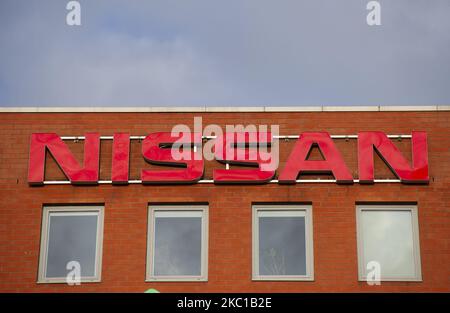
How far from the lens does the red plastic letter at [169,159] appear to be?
95.6ft

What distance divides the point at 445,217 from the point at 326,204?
3.18 m

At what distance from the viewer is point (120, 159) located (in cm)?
2934

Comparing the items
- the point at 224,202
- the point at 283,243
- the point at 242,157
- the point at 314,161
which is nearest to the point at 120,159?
the point at 224,202

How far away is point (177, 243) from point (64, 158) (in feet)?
12.7

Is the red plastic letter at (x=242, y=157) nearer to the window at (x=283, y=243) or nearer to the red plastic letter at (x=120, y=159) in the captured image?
the window at (x=283, y=243)

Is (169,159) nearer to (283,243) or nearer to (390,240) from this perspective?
(283,243)

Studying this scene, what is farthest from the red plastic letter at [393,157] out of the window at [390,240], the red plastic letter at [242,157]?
the red plastic letter at [242,157]

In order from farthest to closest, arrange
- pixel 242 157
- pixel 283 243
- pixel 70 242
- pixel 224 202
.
Answer: pixel 242 157
pixel 70 242
pixel 224 202
pixel 283 243

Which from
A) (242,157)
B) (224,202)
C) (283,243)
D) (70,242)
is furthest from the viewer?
(242,157)

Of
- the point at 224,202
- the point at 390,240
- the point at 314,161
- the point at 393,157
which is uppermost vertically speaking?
the point at 393,157

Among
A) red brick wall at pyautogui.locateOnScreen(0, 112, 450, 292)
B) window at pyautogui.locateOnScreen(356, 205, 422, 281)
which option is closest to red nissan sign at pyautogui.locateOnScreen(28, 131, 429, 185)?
red brick wall at pyautogui.locateOnScreen(0, 112, 450, 292)

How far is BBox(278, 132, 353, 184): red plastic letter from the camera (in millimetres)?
29062

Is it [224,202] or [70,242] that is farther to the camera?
[70,242]
